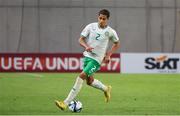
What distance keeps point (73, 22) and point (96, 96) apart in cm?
1588

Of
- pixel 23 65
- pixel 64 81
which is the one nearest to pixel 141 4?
pixel 23 65

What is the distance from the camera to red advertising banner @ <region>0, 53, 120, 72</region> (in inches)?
1297

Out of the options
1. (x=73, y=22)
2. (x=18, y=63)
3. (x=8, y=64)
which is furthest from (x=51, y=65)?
(x=73, y=22)

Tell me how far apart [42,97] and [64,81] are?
712 centimetres

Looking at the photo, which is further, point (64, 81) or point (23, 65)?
point (23, 65)

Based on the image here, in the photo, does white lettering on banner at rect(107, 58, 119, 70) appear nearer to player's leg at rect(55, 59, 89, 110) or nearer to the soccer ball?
player's leg at rect(55, 59, 89, 110)

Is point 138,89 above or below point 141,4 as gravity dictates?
below

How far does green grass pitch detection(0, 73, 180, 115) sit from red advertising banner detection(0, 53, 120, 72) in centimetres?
523

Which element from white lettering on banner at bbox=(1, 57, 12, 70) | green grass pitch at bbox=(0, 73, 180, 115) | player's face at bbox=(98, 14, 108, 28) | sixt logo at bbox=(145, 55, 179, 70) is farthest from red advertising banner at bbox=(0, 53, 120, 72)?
player's face at bbox=(98, 14, 108, 28)

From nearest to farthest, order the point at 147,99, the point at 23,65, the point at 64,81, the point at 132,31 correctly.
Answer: the point at 147,99
the point at 64,81
the point at 23,65
the point at 132,31

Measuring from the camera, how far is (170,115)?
1441 centimetres

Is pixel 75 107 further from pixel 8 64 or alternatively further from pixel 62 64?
pixel 8 64

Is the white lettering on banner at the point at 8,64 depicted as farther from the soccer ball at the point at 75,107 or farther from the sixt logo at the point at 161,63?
the soccer ball at the point at 75,107

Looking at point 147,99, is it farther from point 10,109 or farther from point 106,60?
point 10,109
